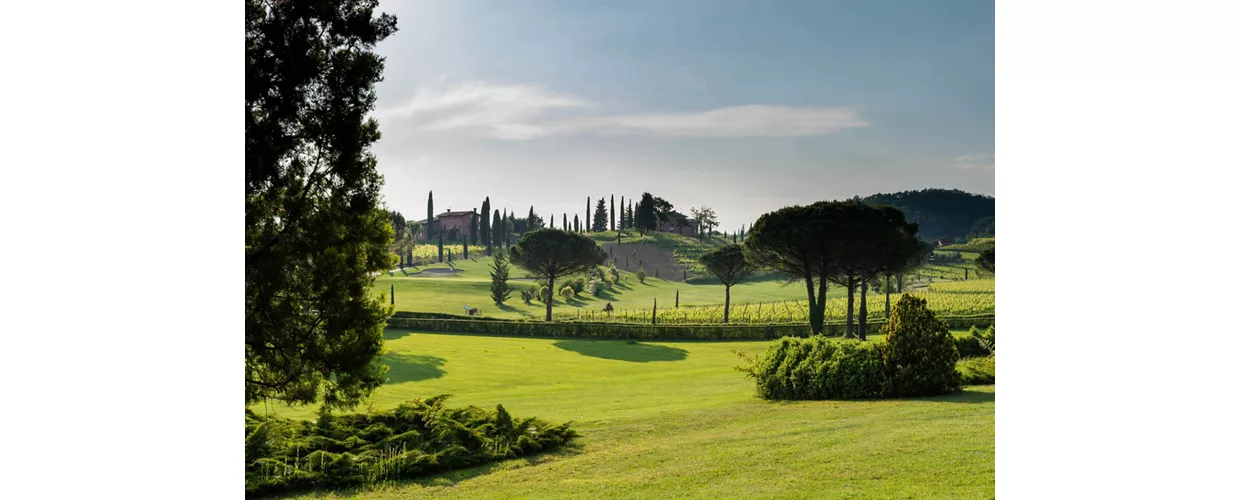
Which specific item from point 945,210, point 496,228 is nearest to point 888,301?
point 945,210

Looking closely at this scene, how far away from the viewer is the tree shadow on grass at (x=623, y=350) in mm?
6137

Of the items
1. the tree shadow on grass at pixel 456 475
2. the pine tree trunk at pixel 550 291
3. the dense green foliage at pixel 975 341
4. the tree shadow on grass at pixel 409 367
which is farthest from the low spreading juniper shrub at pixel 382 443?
the dense green foliage at pixel 975 341

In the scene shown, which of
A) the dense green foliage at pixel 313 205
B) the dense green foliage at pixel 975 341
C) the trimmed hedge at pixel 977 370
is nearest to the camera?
the dense green foliage at pixel 313 205

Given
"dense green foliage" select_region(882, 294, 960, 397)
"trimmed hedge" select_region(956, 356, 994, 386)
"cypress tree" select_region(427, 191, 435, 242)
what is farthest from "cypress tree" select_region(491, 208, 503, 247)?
"trimmed hedge" select_region(956, 356, 994, 386)

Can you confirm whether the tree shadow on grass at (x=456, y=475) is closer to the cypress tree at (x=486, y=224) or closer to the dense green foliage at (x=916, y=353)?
the cypress tree at (x=486, y=224)

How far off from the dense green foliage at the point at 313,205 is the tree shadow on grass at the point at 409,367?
0.86ft

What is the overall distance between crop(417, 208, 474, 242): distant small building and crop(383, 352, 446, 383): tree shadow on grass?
0.92m

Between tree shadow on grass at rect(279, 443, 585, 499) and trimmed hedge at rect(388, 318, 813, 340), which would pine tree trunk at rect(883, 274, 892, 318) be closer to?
trimmed hedge at rect(388, 318, 813, 340)

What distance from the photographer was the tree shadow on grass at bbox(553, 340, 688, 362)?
6137 millimetres
